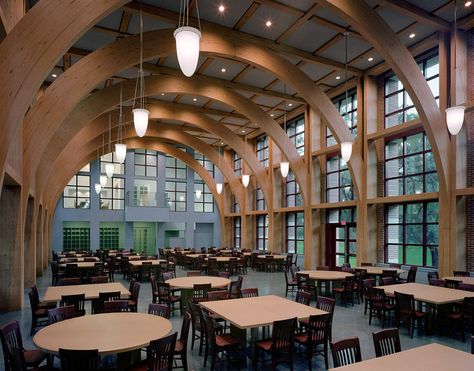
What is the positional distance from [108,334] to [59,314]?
1.52 m

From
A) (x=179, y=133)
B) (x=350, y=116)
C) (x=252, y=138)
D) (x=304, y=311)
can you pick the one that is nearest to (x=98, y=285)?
(x=304, y=311)

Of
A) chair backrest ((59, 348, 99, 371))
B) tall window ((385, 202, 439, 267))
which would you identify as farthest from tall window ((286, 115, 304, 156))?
chair backrest ((59, 348, 99, 371))

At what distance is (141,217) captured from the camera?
76.9 feet

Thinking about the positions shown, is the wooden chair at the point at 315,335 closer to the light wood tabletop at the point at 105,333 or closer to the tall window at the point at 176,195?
the light wood tabletop at the point at 105,333

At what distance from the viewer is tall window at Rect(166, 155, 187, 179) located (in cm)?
2684

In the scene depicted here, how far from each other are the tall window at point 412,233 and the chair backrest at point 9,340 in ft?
37.2

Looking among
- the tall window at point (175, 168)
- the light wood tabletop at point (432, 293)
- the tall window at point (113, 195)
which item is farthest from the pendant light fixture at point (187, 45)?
the tall window at point (175, 168)

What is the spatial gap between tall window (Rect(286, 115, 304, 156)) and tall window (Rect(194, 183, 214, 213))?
35.1ft

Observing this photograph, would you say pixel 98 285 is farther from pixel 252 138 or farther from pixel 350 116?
pixel 252 138

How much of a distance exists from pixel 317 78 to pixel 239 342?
11.6 metres

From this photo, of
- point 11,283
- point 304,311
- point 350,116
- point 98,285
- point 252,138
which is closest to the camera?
point 304,311

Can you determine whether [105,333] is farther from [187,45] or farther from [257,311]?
[187,45]

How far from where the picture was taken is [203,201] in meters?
27.8

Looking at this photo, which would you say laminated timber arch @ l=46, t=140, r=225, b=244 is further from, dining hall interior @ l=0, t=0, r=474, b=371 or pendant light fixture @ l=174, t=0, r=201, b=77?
pendant light fixture @ l=174, t=0, r=201, b=77
